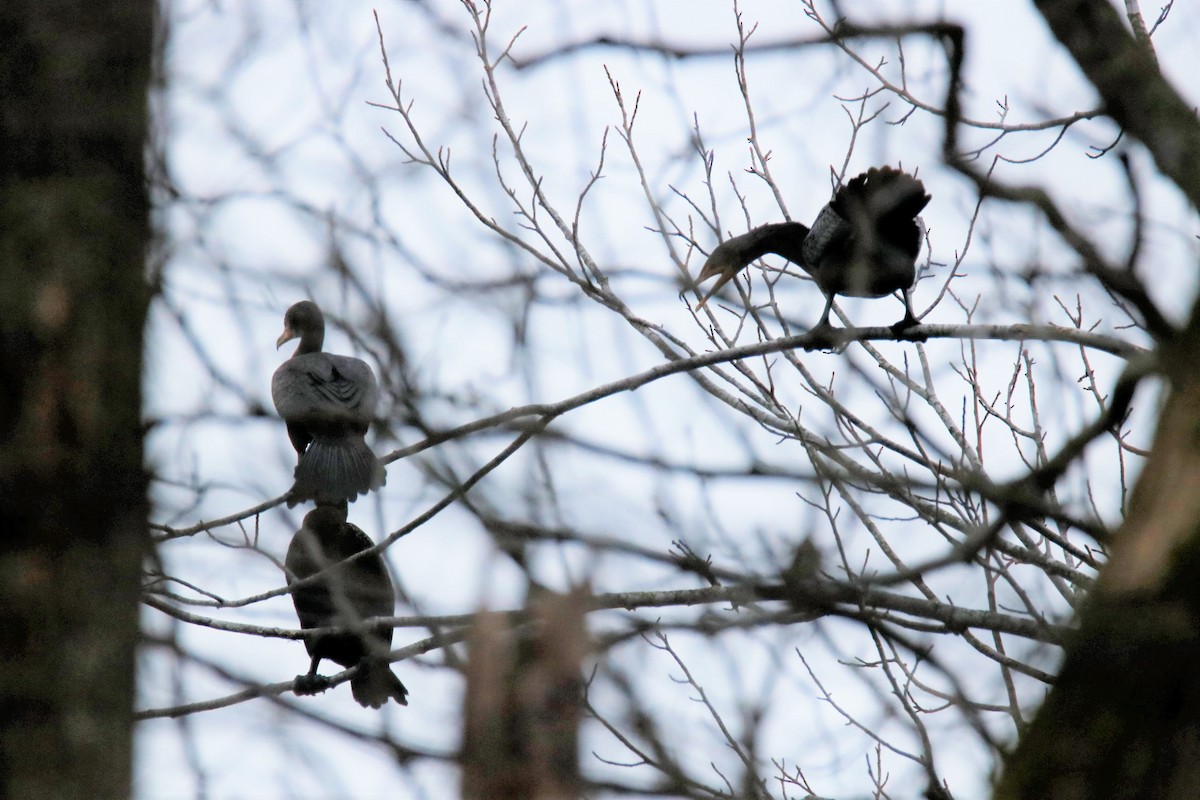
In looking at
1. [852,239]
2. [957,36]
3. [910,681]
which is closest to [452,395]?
[957,36]

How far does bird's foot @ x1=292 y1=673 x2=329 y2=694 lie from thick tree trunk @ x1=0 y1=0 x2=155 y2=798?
120 inches

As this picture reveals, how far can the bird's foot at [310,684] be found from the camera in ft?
17.2

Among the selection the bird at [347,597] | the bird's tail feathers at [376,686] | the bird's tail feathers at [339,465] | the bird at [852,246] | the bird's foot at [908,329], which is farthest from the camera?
the bird's tail feathers at [339,465]

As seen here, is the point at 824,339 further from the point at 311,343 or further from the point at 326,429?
the point at 311,343

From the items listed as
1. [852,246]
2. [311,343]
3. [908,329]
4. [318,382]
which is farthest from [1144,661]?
[311,343]

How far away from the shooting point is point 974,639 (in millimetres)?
4070

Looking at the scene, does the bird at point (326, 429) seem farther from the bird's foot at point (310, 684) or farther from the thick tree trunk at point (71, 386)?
the thick tree trunk at point (71, 386)

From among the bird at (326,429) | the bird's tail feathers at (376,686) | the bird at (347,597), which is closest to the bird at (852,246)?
the bird at (326,429)

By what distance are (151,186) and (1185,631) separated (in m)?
1.99

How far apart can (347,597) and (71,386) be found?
929mm

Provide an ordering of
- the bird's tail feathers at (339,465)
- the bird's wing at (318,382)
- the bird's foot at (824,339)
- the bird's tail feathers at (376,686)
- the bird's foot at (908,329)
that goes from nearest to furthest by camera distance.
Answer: the bird's tail feathers at (376,686), the bird's foot at (824,339), the bird's foot at (908,329), the bird's tail feathers at (339,465), the bird's wing at (318,382)

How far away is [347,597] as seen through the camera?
2984 millimetres

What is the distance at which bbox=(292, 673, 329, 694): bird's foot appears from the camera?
5250 mm

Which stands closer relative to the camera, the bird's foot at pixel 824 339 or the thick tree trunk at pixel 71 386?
the thick tree trunk at pixel 71 386
